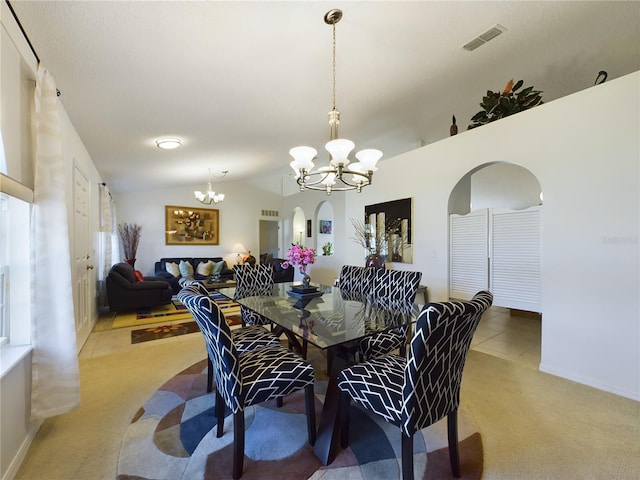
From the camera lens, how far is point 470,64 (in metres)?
2.76

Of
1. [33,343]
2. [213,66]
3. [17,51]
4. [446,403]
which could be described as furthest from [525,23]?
[33,343]

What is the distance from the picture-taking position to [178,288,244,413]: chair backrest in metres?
1.37

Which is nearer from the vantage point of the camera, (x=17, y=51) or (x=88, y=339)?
(x=17, y=51)

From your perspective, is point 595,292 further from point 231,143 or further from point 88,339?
point 88,339

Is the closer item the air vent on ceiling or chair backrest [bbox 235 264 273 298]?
the air vent on ceiling

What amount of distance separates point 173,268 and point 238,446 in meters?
6.13

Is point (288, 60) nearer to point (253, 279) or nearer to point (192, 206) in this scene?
point (253, 279)

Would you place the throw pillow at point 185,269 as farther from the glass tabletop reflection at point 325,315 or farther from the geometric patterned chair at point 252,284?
the glass tabletop reflection at point 325,315

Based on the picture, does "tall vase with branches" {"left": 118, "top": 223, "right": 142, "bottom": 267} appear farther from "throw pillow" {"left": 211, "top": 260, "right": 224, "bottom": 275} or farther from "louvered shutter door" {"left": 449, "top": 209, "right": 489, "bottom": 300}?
"louvered shutter door" {"left": 449, "top": 209, "right": 489, "bottom": 300}

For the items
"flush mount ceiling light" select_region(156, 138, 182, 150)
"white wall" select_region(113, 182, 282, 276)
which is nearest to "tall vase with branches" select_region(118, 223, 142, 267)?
"white wall" select_region(113, 182, 282, 276)

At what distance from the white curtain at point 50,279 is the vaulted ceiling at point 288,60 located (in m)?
0.49

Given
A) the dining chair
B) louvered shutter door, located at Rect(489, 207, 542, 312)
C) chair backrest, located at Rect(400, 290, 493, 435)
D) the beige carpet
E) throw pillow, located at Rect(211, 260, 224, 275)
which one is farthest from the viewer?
throw pillow, located at Rect(211, 260, 224, 275)

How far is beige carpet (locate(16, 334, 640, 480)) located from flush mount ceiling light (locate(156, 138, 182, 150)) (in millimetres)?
2526

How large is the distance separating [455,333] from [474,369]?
1.87 meters
